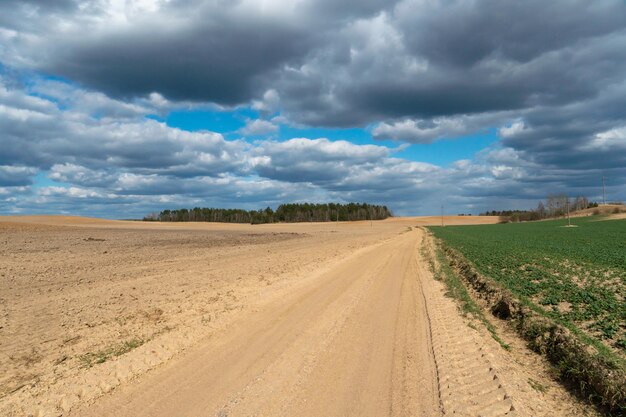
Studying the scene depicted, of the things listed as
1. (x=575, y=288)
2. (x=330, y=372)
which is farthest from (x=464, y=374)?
(x=575, y=288)

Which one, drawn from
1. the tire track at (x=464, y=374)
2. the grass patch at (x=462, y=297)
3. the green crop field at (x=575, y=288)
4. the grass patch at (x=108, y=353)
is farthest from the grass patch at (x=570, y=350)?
the grass patch at (x=108, y=353)

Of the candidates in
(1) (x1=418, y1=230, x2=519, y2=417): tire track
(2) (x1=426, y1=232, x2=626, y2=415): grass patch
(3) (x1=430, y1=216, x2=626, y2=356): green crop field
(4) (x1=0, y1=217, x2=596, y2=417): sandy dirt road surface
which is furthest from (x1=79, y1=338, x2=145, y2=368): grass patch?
(3) (x1=430, y1=216, x2=626, y2=356): green crop field

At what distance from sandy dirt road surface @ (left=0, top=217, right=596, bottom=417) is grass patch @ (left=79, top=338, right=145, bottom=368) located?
0.04 meters

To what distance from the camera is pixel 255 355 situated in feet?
28.8

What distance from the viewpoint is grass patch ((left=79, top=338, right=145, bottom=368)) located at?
862 cm

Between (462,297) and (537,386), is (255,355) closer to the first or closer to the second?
(537,386)

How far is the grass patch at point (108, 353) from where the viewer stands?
28.3 ft

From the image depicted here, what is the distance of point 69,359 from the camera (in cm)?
888

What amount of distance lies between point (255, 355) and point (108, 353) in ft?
Result: 10.1

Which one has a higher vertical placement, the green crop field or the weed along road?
the green crop field

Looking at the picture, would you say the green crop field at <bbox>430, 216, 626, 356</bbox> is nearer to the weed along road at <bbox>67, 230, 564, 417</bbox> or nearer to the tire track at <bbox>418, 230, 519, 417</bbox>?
the tire track at <bbox>418, 230, 519, 417</bbox>

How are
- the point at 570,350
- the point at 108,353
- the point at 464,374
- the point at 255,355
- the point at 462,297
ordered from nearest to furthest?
the point at 464,374 → the point at 570,350 → the point at 255,355 → the point at 108,353 → the point at 462,297

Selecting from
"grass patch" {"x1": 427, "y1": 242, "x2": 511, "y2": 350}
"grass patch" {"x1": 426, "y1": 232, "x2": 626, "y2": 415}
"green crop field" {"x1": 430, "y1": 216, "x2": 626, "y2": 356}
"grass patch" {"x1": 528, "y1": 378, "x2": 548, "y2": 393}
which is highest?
"green crop field" {"x1": 430, "y1": 216, "x2": 626, "y2": 356}

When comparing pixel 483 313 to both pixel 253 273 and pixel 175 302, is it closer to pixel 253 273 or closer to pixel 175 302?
pixel 175 302
